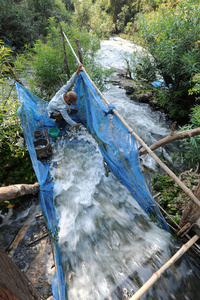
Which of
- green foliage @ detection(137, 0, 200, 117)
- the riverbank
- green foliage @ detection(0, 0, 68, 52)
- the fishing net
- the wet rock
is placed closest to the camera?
the fishing net

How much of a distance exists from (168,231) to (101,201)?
1.13 m

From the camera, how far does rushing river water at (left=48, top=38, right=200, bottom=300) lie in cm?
191

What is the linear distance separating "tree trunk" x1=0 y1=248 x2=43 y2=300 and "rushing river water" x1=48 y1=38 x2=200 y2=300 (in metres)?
1.17

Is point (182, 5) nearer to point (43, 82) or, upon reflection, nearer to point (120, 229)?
point (43, 82)

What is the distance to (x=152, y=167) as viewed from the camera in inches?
145

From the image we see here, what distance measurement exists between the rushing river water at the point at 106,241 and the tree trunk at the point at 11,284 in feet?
3.84

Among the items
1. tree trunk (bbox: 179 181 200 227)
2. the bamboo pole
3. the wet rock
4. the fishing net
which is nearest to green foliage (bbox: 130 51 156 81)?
the wet rock

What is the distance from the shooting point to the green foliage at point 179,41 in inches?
154

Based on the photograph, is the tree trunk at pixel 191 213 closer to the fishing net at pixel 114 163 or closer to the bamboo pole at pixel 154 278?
the fishing net at pixel 114 163

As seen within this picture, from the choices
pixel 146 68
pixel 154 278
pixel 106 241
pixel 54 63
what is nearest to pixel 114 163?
pixel 106 241

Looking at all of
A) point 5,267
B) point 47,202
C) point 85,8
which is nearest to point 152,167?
point 47,202

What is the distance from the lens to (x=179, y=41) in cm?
407

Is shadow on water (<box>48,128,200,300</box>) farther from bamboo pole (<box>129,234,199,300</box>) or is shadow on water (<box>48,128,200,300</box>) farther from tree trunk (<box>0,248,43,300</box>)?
tree trunk (<box>0,248,43,300</box>)

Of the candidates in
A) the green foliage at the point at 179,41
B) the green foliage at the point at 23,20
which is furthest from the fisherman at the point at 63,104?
the green foliage at the point at 23,20
